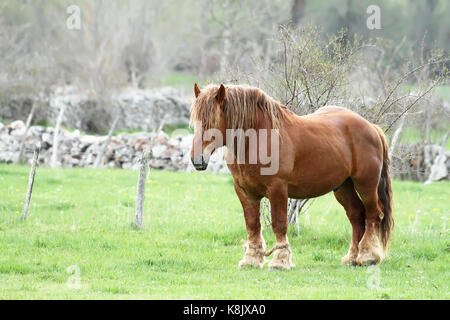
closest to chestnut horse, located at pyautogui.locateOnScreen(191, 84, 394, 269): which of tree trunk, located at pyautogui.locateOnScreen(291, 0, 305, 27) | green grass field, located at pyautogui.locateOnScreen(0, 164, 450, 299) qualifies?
green grass field, located at pyautogui.locateOnScreen(0, 164, 450, 299)

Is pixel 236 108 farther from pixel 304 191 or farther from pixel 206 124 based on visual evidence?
pixel 304 191

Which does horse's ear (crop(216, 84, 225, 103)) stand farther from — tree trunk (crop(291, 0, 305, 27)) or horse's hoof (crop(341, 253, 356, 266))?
tree trunk (crop(291, 0, 305, 27))

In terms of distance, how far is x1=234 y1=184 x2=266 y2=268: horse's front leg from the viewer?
6.49 m

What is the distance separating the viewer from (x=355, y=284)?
6.02 m

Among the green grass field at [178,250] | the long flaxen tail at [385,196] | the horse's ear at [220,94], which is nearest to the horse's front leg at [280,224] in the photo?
the green grass field at [178,250]

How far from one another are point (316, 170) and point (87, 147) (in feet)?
40.6

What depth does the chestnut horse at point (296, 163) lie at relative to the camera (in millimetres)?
5949

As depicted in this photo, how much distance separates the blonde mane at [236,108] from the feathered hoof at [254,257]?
4.84ft

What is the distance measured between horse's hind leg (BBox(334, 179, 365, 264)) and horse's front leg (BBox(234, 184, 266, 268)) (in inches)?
45.7

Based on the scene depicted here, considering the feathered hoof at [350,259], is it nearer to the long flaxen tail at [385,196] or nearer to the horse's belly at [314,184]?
the long flaxen tail at [385,196]

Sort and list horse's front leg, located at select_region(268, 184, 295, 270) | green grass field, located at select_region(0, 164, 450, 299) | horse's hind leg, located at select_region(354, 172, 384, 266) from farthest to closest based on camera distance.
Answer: horse's hind leg, located at select_region(354, 172, 384, 266) → horse's front leg, located at select_region(268, 184, 295, 270) → green grass field, located at select_region(0, 164, 450, 299)

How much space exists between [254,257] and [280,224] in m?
0.58
